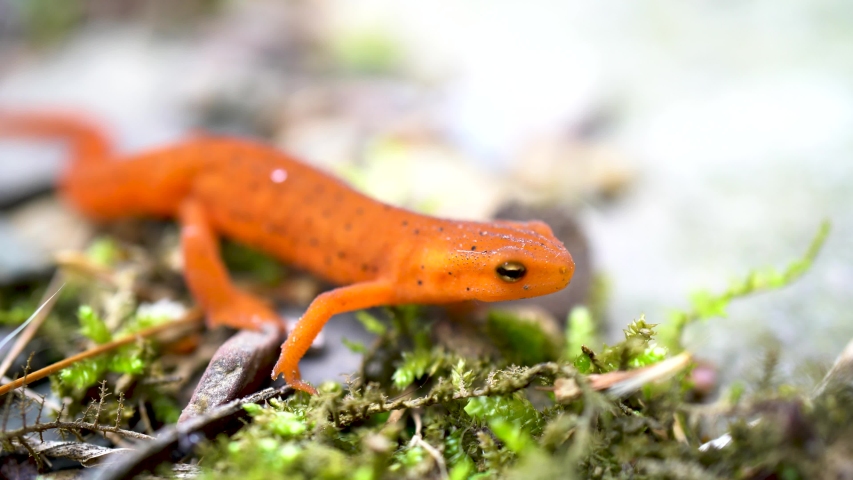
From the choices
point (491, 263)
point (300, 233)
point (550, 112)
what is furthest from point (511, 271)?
point (550, 112)

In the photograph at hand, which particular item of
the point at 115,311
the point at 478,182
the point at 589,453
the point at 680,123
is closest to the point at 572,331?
the point at 589,453

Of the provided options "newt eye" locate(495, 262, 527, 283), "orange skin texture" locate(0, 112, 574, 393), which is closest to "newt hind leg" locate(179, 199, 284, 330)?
"orange skin texture" locate(0, 112, 574, 393)

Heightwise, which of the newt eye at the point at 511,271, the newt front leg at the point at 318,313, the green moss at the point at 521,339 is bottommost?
the green moss at the point at 521,339

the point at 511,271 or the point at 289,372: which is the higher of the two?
the point at 511,271

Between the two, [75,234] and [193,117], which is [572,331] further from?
[193,117]

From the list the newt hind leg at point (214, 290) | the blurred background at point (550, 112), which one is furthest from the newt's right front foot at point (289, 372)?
the blurred background at point (550, 112)

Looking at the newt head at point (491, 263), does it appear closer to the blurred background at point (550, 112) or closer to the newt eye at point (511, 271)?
the newt eye at point (511, 271)

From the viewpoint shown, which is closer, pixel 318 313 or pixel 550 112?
pixel 318 313

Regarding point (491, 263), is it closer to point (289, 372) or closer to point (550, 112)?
point (289, 372)
